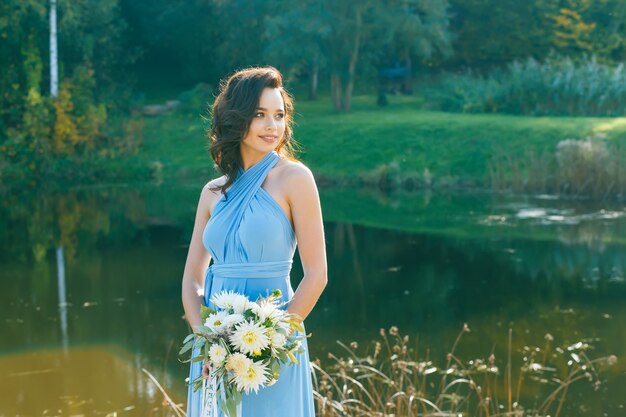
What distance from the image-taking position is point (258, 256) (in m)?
3.16

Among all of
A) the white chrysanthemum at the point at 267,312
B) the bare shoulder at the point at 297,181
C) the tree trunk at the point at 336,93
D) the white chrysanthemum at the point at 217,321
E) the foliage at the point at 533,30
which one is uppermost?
the foliage at the point at 533,30

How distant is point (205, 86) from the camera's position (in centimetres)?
2905

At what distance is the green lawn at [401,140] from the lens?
2044 cm

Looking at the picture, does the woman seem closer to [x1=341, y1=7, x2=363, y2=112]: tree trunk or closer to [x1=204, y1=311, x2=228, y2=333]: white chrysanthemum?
[x1=204, y1=311, x2=228, y2=333]: white chrysanthemum

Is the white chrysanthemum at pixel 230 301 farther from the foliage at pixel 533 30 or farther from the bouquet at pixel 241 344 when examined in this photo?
the foliage at pixel 533 30

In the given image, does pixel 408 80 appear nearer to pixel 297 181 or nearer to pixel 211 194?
pixel 211 194

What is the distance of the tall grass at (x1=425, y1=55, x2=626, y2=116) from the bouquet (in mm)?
20626

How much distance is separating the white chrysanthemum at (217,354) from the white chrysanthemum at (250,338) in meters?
0.05

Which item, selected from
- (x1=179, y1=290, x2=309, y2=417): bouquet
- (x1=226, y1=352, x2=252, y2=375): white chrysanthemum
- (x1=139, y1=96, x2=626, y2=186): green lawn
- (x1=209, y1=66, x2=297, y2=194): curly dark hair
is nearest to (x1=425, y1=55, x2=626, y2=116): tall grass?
(x1=139, y1=96, x2=626, y2=186): green lawn

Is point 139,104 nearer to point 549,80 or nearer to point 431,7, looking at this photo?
point 431,7

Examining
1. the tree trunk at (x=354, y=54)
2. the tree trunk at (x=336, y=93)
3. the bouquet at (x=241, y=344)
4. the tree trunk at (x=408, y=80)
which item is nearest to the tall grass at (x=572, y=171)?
the tree trunk at (x=354, y=54)

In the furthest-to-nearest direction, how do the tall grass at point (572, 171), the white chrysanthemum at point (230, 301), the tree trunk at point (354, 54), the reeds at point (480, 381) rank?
the tree trunk at point (354, 54) < the tall grass at point (572, 171) < the reeds at point (480, 381) < the white chrysanthemum at point (230, 301)

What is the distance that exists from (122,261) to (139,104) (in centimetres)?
1345

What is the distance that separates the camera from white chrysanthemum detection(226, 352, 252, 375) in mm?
2871
